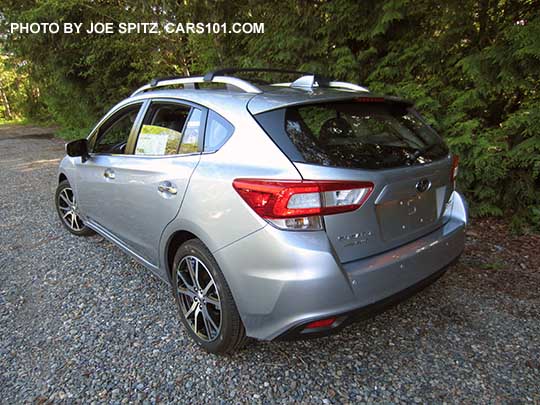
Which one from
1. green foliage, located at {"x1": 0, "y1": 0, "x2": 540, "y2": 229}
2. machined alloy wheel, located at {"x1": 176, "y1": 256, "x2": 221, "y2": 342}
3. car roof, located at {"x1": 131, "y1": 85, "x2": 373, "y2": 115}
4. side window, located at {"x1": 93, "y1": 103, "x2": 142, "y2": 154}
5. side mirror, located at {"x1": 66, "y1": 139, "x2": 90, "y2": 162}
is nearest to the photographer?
car roof, located at {"x1": 131, "y1": 85, "x2": 373, "y2": 115}

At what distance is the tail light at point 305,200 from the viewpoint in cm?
163

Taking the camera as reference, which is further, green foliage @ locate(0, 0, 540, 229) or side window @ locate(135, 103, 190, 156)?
green foliage @ locate(0, 0, 540, 229)

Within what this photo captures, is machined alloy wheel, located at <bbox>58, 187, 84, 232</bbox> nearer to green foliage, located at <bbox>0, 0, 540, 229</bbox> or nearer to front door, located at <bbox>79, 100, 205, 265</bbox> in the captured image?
front door, located at <bbox>79, 100, 205, 265</bbox>

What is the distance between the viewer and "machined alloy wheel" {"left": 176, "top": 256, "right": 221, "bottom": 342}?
2.09m

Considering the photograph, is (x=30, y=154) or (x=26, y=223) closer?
(x=26, y=223)

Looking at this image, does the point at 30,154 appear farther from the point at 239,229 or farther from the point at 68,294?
the point at 239,229

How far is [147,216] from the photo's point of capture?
2457mm

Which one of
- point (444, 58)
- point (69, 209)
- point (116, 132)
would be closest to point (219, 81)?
point (116, 132)

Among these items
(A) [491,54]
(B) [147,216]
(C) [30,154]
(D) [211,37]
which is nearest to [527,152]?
(A) [491,54]

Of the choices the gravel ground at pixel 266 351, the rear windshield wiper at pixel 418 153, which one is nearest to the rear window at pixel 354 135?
the rear windshield wiper at pixel 418 153

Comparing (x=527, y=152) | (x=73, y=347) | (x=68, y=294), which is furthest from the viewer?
(x=527, y=152)

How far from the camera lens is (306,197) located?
1.63 meters

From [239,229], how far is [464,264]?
7.95 feet

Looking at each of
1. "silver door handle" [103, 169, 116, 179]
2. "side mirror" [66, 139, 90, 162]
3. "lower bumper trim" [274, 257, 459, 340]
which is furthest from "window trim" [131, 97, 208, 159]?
"lower bumper trim" [274, 257, 459, 340]
